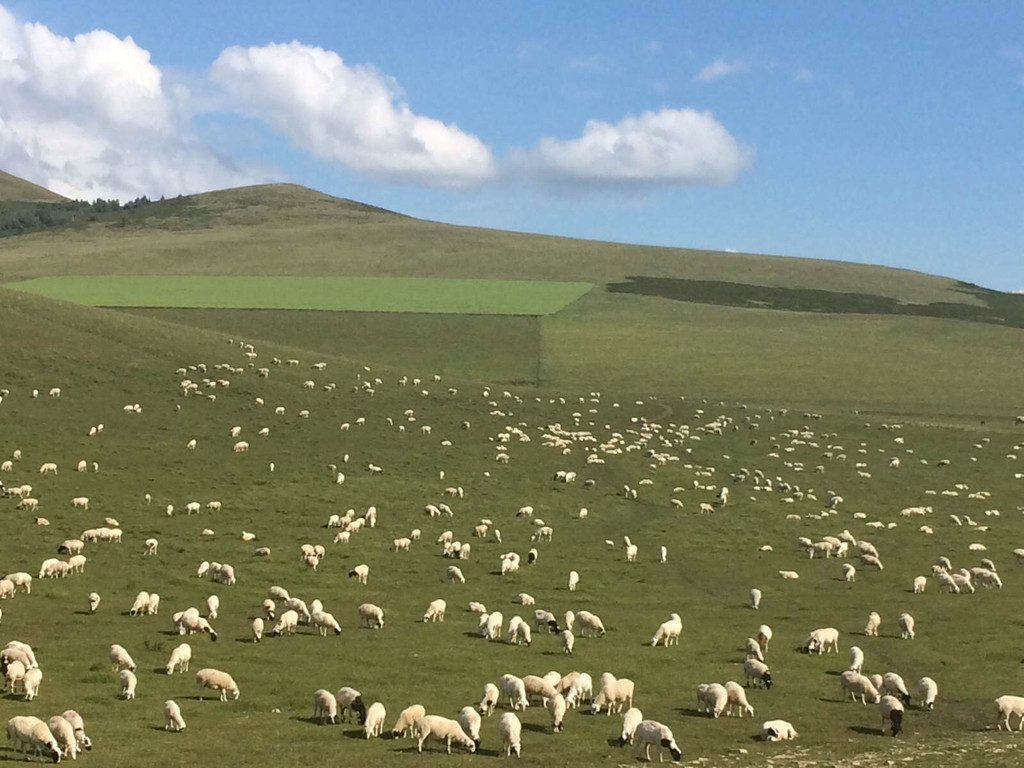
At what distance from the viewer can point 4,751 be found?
17.6 meters

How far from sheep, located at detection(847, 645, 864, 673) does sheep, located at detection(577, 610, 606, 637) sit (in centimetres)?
610

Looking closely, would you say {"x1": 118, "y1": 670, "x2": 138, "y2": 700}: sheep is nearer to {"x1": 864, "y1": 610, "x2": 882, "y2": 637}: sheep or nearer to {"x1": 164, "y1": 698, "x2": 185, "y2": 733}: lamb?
{"x1": 164, "y1": 698, "x2": 185, "y2": 733}: lamb

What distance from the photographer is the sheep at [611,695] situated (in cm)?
2211

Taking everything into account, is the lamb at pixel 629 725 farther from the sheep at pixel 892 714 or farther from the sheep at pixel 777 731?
the sheep at pixel 892 714

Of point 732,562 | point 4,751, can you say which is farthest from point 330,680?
point 732,562

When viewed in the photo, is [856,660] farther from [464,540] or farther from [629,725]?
[464,540]

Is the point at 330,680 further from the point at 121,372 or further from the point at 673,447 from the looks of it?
the point at 121,372

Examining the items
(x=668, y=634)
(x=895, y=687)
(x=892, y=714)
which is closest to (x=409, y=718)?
(x=892, y=714)

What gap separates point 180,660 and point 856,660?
14.4m

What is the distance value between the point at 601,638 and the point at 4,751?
49.0 ft

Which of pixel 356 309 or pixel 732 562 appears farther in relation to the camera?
pixel 356 309

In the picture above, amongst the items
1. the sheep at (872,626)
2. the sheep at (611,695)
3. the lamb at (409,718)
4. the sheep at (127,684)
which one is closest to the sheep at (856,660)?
the sheep at (872,626)

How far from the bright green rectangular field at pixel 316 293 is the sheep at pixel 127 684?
86.5 meters

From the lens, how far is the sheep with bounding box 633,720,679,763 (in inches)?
741
